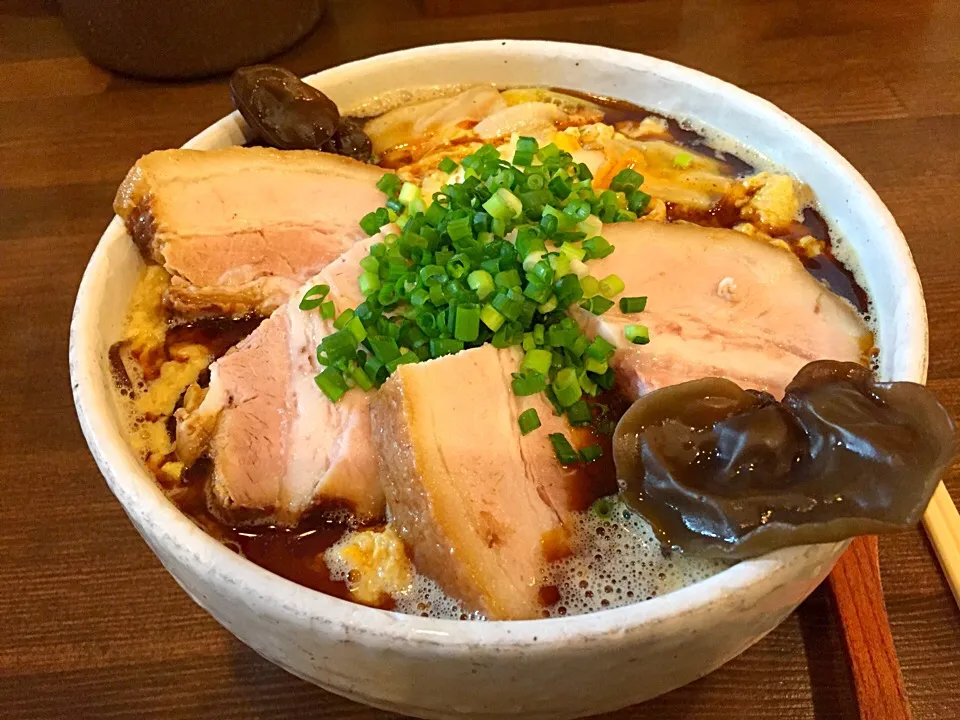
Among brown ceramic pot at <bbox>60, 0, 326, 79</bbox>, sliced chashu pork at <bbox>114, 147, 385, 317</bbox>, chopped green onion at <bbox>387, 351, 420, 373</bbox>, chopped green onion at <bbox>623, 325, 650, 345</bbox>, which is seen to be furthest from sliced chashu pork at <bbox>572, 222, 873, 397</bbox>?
brown ceramic pot at <bbox>60, 0, 326, 79</bbox>

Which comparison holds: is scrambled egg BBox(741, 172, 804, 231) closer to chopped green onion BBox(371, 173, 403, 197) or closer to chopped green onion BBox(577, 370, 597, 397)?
chopped green onion BBox(577, 370, 597, 397)

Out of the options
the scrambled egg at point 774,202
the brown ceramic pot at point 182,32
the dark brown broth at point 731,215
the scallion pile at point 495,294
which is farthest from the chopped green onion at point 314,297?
the brown ceramic pot at point 182,32

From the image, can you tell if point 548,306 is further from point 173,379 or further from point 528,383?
point 173,379

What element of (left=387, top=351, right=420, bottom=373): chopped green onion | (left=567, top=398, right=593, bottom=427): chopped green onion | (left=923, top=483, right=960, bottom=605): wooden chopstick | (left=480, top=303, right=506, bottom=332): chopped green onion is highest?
(left=480, top=303, right=506, bottom=332): chopped green onion

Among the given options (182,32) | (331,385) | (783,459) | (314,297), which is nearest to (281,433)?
(331,385)

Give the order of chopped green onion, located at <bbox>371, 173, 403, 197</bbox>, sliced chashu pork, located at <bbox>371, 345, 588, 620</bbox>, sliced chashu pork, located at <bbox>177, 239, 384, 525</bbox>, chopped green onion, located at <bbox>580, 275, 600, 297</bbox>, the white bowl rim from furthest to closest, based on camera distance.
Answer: chopped green onion, located at <bbox>371, 173, 403, 197</bbox>, chopped green onion, located at <bbox>580, 275, 600, 297</bbox>, sliced chashu pork, located at <bbox>177, 239, 384, 525</bbox>, sliced chashu pork, located at <bbox>371, 345, 588, 620</bbox>, the white bowl rim

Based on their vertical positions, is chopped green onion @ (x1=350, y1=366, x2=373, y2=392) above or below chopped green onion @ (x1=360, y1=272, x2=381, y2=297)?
below

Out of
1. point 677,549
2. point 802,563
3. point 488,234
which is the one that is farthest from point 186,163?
point 802,563

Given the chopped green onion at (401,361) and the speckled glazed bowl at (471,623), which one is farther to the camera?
the chopped green onion at (401,361)

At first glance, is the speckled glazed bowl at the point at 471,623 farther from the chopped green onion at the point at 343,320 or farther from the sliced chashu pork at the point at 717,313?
the chopped green onion at the point at 343,320
